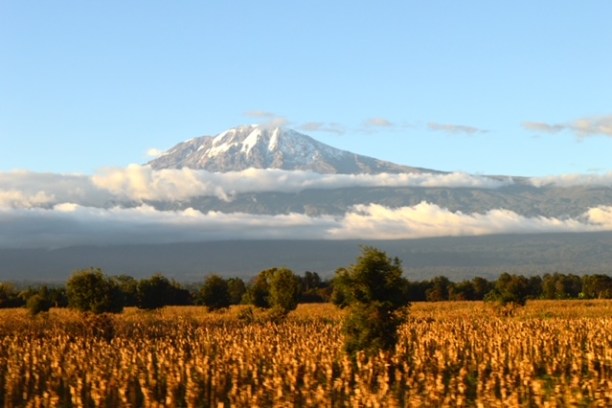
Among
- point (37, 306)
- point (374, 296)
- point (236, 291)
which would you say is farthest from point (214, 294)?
point (374, 296)

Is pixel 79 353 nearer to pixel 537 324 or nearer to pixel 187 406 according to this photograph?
pixel 187 406

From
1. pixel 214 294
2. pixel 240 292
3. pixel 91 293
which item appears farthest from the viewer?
pixel 240 292

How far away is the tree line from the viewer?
71.2m

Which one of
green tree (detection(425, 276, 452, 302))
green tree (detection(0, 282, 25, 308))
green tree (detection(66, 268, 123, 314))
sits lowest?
green tree (detection(0, 282, 25, 308))

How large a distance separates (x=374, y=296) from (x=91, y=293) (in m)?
35.8

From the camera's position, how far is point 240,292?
14200 cm

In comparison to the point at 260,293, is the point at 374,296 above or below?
above

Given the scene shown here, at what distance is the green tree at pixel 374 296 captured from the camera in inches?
1636

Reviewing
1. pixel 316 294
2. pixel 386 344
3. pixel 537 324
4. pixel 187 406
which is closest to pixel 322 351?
pixel 386 344

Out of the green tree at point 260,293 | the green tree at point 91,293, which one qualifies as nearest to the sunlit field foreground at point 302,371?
the green tree at point 91,293

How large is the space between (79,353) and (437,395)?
72.0ft

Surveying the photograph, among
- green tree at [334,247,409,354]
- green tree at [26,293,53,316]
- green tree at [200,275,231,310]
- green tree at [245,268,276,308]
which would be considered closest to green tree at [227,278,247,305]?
green tree at [200,275,231,310]

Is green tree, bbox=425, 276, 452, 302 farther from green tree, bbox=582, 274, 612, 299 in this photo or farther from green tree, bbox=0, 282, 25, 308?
green tree, bbox=0, 282, 25, 308

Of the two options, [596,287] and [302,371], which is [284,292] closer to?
[302,371]
